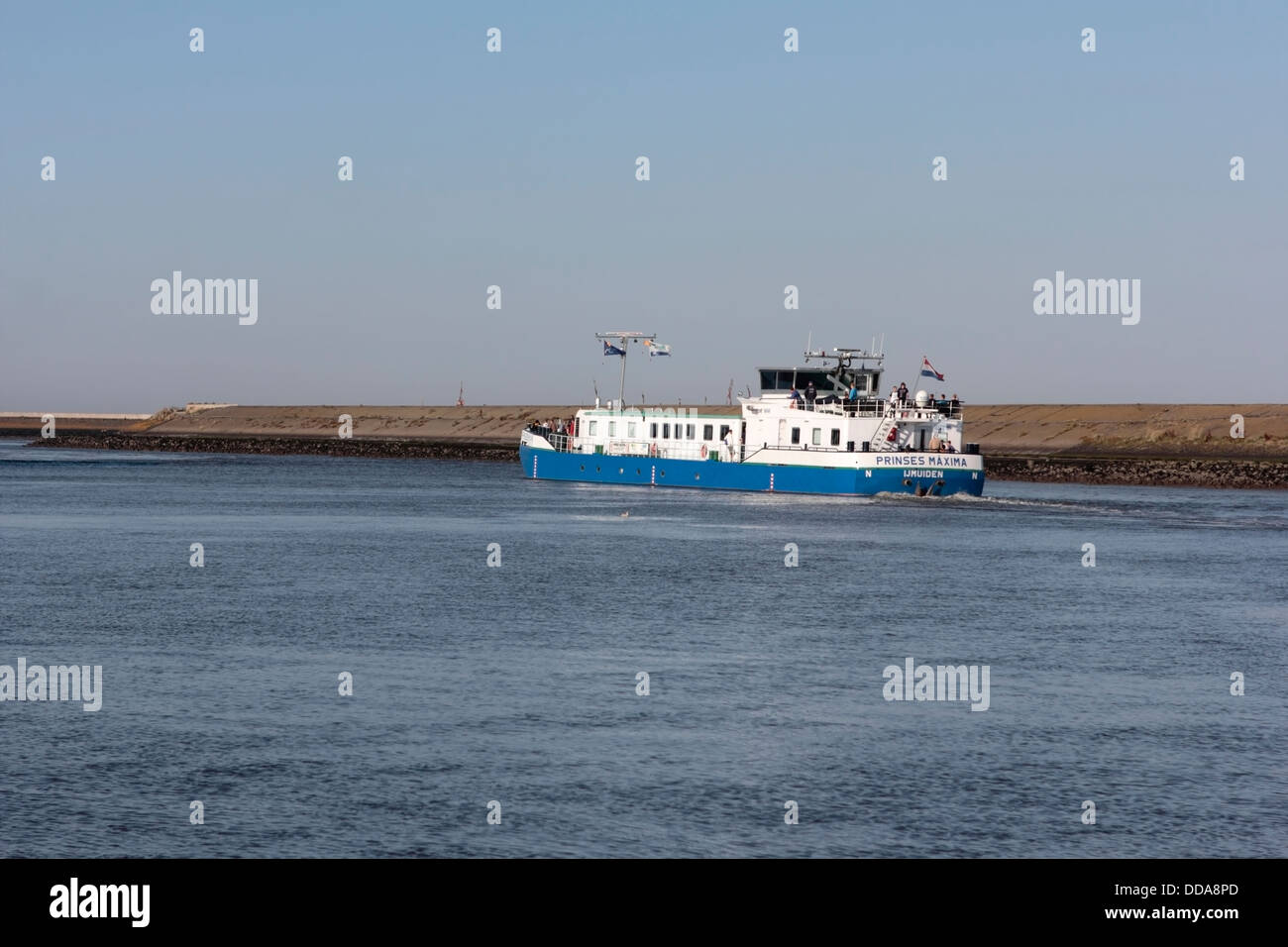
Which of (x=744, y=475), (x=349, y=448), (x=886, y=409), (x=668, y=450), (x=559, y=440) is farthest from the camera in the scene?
(x=349, y=448)

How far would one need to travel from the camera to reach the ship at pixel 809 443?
7956 centimetres

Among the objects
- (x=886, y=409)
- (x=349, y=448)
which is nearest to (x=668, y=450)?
(x=886, y=409)

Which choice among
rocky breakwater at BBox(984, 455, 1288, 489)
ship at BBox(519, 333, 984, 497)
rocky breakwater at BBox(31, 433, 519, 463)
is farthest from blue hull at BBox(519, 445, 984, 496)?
rocky breakwater at BBox(31, 433, 519, 463)

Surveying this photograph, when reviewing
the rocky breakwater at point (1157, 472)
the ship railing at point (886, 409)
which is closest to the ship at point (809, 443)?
the ship railing at point (886, 409)

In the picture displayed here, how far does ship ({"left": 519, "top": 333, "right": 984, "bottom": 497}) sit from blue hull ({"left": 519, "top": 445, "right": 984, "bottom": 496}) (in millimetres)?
63

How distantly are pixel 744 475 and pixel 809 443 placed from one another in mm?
5105

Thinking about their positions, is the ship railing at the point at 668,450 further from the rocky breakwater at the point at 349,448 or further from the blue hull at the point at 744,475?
the rocky breakwater at the point at 349,448

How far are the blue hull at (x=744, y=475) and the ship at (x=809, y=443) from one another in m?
0.06

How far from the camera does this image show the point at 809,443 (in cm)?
8438

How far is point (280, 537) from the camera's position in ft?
177

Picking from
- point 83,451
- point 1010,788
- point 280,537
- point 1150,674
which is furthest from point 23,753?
point 83,451

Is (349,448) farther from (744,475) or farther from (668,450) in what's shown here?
(744,475)

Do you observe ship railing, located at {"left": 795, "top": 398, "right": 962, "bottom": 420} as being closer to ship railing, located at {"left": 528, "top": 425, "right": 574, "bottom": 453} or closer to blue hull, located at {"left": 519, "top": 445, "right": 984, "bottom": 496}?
blue hull, located at {"left": 519, "top": 445, "right": 984, "bottom": 496}

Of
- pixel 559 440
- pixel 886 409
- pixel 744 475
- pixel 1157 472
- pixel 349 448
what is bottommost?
pixel 1157 472
